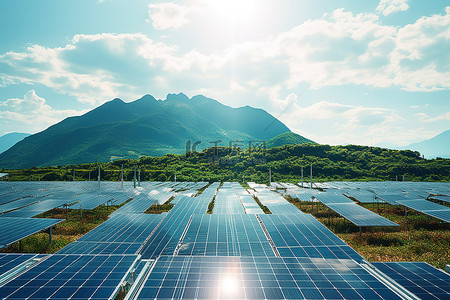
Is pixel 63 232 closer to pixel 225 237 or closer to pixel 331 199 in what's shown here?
pixel 225 237

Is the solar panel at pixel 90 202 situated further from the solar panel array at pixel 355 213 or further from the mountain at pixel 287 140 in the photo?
the mountain at pixel 287 140

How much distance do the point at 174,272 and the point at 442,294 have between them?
8.82 meters

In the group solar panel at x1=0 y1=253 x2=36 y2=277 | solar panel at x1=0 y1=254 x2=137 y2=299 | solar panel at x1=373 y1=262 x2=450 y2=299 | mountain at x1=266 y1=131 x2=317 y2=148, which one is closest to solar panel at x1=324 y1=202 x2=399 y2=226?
solar panel at x1=373 y1=262 x2=450 y2=299

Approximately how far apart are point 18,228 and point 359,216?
83.0 ft

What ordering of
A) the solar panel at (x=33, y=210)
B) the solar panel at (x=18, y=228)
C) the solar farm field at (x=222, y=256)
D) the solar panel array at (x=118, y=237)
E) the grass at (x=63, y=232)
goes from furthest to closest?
the solar panel at (x=33, y=210), the grass at (x=63, y=232), the solar panel at (x=18, y=228), the solar panel array at (x=118, y=237), the solar farm field at (x=222, y=256)

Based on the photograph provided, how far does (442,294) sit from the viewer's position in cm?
672

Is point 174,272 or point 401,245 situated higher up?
point 174,272

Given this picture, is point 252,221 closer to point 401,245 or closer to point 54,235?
point 401,245

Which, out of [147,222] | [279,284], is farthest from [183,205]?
[279,284]

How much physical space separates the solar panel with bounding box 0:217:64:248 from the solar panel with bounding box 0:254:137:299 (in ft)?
18.5

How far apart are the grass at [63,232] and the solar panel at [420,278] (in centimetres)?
2032

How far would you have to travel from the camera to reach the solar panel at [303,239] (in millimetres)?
11062

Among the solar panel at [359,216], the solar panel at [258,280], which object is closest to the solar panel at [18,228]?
the solar panel at [258,280]

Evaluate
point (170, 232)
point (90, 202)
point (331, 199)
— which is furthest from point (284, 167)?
point (170, 232)
